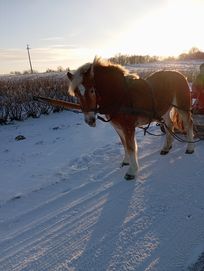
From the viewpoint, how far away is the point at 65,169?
7.21 metres

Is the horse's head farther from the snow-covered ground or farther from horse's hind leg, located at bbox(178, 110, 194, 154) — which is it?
horse's hind leg, located at bbox(178, 110, 194, 154)

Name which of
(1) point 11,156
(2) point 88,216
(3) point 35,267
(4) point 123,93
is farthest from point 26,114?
(3) point 35,267

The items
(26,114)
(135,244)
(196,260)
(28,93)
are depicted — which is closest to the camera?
(196,260)

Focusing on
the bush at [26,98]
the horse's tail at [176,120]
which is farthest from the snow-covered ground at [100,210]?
the bush at [26,98]

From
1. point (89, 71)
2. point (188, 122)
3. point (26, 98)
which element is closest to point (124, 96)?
point (89, 71)

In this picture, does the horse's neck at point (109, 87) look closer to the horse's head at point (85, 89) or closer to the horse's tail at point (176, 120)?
the horse's head at point (85, 89)

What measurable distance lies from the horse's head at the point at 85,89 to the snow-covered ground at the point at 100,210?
1.32m

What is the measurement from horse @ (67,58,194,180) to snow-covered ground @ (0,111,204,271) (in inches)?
26.3

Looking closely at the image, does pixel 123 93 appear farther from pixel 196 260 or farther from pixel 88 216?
pixel 196 260

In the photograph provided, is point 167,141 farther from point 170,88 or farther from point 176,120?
point 170,88

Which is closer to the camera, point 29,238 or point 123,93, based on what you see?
point 29,238

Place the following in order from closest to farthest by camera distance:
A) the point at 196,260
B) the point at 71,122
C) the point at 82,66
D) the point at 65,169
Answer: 1. the point at 196,260
2. the point at 82,66
3. the point at 65,169
4. the point at 71,122

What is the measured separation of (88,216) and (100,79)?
223 centimetres

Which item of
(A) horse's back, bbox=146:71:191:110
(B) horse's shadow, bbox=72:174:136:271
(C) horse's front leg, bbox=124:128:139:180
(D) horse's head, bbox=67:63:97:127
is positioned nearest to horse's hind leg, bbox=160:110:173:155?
(A) horse's back, bbox=146:71:191:110
